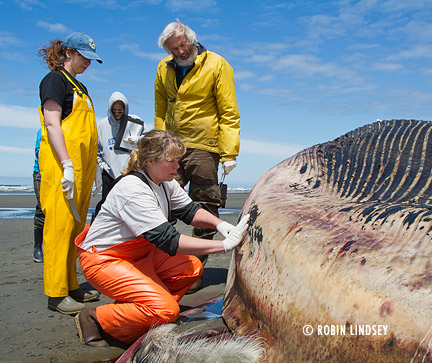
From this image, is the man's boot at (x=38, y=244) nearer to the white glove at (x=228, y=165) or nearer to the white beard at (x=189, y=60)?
the white glove at (x=228, y=165)

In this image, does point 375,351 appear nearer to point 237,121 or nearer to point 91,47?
point 237,121

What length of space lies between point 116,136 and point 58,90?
1.89 m

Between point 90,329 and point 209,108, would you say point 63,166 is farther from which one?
point 209,108

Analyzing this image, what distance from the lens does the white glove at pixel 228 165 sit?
414 cm

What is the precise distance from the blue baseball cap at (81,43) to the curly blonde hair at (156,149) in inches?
45.3

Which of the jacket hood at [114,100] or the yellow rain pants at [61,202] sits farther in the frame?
the jacket hood at [114,100]

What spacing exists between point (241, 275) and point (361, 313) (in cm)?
94

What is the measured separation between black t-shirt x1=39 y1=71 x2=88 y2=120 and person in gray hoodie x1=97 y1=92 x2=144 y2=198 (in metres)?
1.63

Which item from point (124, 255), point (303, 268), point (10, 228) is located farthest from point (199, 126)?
point (10, 228)

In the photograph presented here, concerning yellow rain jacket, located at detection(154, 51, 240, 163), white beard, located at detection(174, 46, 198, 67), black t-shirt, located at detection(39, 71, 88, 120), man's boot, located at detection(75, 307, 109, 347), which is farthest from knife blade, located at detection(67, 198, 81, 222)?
white beard, located at detection(174, 46, 198, 67)

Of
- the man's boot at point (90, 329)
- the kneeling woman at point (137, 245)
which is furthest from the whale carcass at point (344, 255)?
the man's boot at point (90, 329)

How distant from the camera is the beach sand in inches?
107

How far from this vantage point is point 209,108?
425 cm

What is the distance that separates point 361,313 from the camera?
178 centimetres
